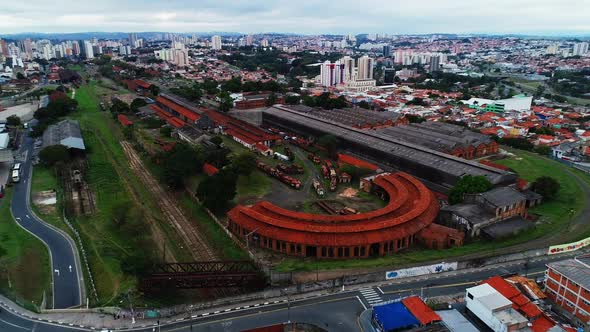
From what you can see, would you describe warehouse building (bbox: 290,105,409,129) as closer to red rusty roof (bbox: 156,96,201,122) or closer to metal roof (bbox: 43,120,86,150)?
red rusty roof (bbox: 156,96,201,122)

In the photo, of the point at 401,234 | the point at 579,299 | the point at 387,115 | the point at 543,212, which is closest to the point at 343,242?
the point at 401,234

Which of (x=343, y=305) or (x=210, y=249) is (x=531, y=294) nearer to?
(x=343, y=305)

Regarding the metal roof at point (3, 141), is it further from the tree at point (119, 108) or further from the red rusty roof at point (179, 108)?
the red rusty roof at point (179, 108)

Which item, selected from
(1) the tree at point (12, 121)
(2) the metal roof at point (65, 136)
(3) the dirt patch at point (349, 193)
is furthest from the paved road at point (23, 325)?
(1) the tree at point (12, 121)

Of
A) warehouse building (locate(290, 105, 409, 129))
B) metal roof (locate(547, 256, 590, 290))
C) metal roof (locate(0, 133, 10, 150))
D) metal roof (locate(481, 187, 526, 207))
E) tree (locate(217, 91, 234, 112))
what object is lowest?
metal roof (locate(547, 256, 590, 290))

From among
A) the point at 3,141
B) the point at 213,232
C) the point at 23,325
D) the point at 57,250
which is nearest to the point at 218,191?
the point at 213,232

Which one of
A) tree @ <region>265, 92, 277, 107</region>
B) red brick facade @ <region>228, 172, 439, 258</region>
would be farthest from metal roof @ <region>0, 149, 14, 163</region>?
tree @ <region>265, 92, 277, 107</region>
